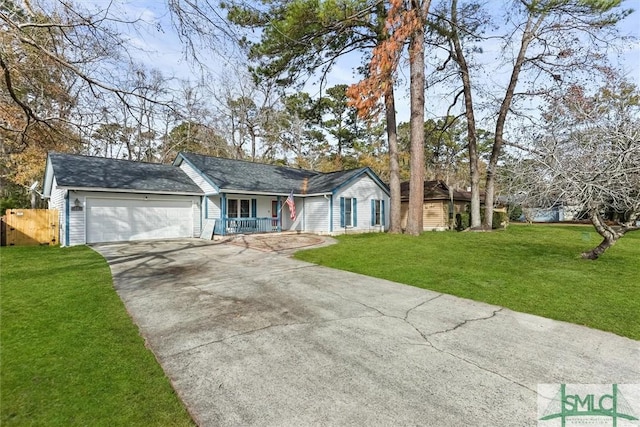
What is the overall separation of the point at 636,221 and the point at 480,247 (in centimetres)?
476

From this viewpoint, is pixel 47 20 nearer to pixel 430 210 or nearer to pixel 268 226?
pixel 268 226

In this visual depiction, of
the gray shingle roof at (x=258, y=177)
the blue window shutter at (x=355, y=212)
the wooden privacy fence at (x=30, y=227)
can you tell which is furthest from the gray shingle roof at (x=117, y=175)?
the blue window shutter at (x=355, y=212)

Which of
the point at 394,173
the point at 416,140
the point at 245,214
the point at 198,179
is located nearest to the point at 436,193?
the point at 394,173

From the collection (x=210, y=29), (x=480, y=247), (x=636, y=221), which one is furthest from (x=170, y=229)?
(x=636, y=221)

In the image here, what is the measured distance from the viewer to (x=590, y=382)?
2893 mm

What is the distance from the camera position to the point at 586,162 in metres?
6.32

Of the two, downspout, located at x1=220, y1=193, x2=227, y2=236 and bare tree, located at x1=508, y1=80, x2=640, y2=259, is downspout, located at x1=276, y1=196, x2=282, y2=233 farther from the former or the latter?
bare tree, located at x1=508, y1=80, x2=640, y2=259

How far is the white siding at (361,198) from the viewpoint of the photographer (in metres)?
17.2

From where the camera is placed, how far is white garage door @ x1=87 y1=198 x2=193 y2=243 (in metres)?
13.2

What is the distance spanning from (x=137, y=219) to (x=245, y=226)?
5191mm

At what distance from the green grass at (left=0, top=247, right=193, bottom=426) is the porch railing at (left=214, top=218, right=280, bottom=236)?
9.62m

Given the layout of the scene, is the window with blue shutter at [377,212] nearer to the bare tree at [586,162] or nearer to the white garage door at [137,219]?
the white garage door at [137,219]

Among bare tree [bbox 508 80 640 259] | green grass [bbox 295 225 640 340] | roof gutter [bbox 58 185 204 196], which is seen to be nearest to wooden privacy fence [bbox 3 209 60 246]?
roof gutter [bbox 58 185 204 196]

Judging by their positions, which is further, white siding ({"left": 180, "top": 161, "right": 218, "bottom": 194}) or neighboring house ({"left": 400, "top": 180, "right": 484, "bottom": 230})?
neighboring house ({"left": 400, "top": 180, "right": 484, "bottom": 230})
